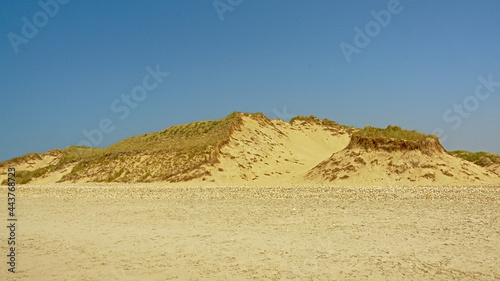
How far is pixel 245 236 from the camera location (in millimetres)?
9617

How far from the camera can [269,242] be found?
9008 mm

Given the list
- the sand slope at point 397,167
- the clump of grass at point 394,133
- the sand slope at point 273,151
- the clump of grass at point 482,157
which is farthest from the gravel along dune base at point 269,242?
the clump of grass at point 482,157

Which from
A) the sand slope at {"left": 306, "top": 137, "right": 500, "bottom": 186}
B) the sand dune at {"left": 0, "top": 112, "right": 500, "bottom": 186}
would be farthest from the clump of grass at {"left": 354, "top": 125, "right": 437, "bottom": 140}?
the sand slope at {"left": 306, "top": 137, "right": 500, "bottom": 186}

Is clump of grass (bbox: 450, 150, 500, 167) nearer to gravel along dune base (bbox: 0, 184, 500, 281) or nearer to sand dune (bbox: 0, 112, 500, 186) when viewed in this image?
sand dune (bbox: 0, 112, 500, 186)

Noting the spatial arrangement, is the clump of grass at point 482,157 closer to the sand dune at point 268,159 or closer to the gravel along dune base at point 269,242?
the sand dune at point 268,159

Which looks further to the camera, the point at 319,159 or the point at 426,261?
the point at 319,159

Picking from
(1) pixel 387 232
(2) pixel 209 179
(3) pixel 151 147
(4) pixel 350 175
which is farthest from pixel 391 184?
(3) pixel 151 147

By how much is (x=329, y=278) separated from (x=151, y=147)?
3448cm

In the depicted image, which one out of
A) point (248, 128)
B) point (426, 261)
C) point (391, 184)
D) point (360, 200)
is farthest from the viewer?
point (248, 128)

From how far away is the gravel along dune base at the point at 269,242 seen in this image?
22.9ft

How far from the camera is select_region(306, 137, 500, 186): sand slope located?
24.1 m

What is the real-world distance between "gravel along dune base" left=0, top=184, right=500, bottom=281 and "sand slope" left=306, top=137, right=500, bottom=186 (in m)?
9.56

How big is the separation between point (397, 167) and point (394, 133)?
3.64m

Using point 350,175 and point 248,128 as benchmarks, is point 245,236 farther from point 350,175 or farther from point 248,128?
point 248,128
